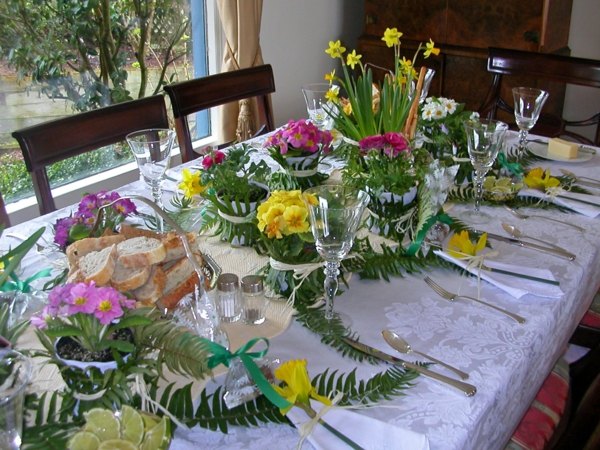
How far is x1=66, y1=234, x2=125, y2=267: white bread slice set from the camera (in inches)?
36.5

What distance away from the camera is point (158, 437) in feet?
1.99

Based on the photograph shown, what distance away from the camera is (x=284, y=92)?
320 cm

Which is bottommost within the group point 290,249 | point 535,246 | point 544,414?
point 544,414

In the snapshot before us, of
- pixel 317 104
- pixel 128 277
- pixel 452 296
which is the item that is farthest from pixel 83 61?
pixel 452 296

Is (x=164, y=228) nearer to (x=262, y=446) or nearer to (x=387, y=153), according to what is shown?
(x=387, y=153)

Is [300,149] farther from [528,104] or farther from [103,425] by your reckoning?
[103,425]

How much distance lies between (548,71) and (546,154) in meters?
0.62

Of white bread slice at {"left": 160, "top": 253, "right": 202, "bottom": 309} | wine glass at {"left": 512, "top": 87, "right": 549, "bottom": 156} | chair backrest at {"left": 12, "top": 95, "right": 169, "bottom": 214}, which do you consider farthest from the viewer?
wine glass at {"left": 512, "top": 87, "right": 549, "bottom": 156}

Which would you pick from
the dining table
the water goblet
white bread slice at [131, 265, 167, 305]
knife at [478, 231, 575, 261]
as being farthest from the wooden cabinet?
white bread slice at [131, 265, 167, 305]

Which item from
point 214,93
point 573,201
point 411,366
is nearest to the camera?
point 411,366

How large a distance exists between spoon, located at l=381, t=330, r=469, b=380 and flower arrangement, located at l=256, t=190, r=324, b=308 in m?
0.13

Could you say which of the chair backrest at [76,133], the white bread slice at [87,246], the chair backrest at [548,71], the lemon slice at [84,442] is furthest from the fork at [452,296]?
the chair backrest at [548,71]

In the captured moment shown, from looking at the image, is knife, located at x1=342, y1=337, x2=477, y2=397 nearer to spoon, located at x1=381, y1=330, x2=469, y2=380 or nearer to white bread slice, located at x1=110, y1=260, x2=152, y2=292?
spoon, located at x1=381, y1=330, x2=469, y2=380

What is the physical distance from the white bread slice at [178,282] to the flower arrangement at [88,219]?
0.17 m
